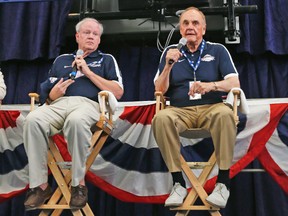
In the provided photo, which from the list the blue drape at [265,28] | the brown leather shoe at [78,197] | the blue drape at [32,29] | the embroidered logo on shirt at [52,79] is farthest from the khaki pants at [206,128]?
the blue drape at [32,29]

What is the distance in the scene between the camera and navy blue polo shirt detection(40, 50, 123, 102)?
8.89 feet

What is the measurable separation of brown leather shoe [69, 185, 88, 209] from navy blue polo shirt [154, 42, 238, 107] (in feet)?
2.52

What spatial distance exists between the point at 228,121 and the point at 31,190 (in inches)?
43.2

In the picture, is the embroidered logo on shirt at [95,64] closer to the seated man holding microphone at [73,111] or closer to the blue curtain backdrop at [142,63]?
the seated man holding microphone at [73,111]

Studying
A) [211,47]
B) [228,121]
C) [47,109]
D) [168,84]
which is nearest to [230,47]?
[211,47]

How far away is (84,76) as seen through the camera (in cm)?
274

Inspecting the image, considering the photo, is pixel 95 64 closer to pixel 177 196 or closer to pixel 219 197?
pixel 177 196

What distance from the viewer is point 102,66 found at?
2811 millimetres

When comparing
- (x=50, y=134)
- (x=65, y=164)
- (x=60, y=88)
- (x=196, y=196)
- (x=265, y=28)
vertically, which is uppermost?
(x=265, y=28)

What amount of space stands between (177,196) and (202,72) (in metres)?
0.80

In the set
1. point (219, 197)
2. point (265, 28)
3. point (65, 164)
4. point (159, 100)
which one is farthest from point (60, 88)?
point (265, 28)

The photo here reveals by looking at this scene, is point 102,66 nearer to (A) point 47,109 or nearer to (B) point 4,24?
(A) point 47,109

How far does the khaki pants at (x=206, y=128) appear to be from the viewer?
7.38ft

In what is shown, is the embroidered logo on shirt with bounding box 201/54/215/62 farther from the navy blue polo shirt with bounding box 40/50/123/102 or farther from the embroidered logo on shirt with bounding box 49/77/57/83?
the embroidered logo on shirt with bounding box 49/77/57/83
